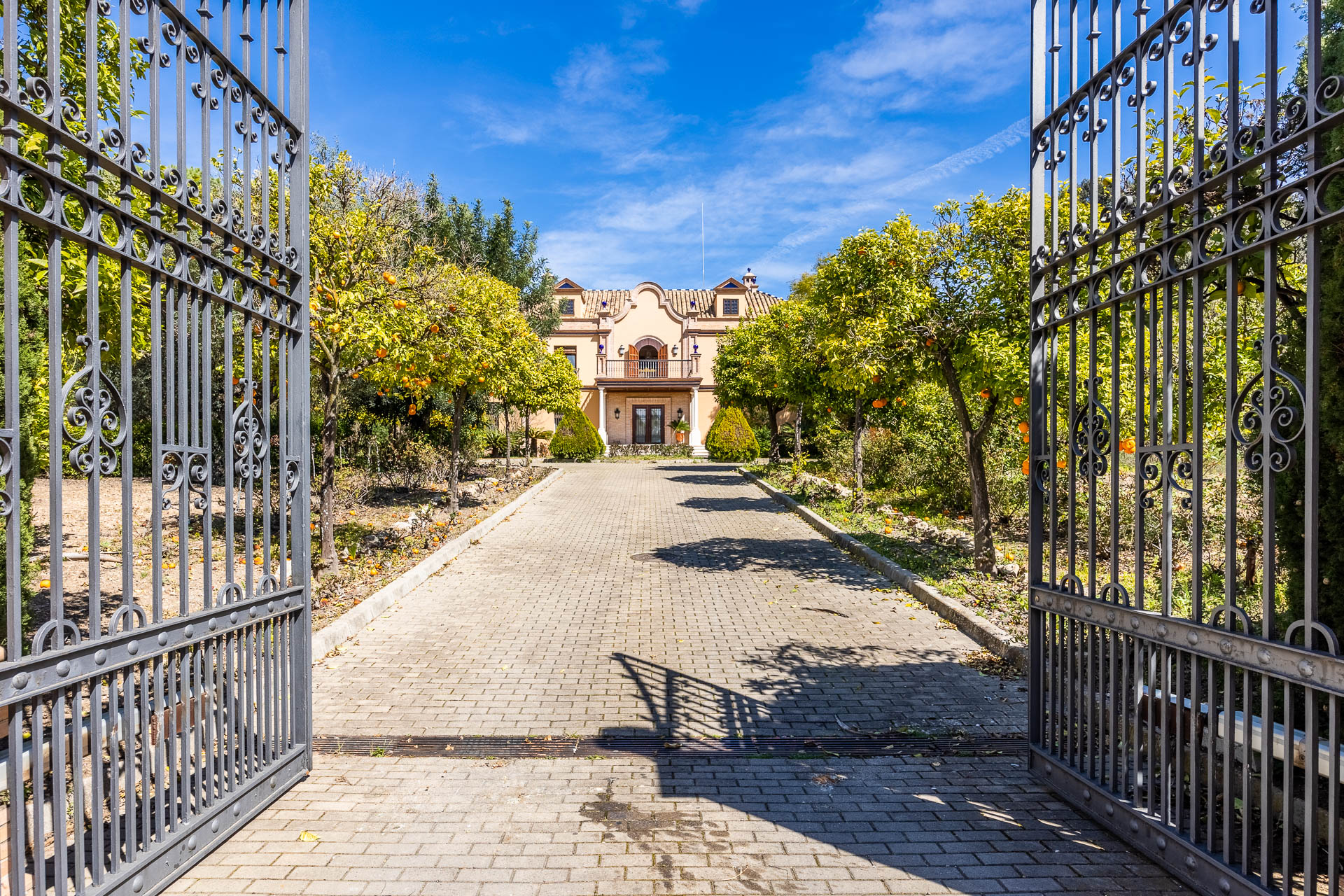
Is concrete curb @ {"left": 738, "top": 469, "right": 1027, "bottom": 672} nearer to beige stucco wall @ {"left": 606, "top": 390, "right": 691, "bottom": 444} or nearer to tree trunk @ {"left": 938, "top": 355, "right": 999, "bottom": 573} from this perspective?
tree trunk @ {"left": 938, "top": 355, "right": 999, "bottom": 573}

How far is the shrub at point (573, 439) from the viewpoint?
3441 cm

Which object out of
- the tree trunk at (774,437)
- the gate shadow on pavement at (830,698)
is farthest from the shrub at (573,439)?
the gate shadow on pavement at (830,698)

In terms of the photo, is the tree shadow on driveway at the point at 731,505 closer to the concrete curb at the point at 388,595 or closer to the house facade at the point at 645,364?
the concrete curb at the point at 388,595

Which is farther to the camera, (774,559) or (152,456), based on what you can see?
(774,559)

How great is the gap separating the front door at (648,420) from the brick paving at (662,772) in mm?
31985

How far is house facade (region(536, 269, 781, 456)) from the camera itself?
1577 inches

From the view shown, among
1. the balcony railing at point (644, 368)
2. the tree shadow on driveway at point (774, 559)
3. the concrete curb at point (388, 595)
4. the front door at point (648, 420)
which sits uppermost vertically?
the balcony railing at point (644, 368)

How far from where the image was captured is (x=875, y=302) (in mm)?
9141

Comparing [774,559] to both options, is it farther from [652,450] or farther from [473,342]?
[652,450]

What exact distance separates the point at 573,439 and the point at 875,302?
86.2 feet

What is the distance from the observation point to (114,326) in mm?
5836

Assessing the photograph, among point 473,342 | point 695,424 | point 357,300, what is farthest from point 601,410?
point 357,300

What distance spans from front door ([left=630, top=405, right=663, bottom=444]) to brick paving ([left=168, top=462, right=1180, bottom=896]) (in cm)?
3199

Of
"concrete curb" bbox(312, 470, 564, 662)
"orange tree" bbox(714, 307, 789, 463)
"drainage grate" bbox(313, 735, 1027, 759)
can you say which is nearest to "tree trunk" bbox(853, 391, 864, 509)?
"orange tree" bbox(714, 307, 789, 463)
